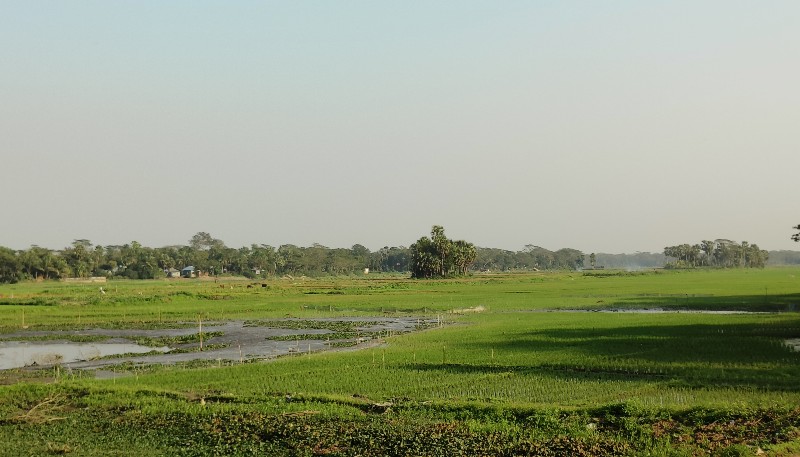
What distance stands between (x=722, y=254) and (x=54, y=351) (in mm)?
183943

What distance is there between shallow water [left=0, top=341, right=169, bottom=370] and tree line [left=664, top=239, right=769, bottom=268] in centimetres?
16625

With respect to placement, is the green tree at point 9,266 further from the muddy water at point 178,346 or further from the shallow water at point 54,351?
the shallow water at point 54,351

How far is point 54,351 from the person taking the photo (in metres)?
25.4

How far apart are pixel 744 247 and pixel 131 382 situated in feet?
610

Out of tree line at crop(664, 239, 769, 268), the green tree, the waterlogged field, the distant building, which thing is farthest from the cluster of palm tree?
tree line at crop(664, 239, 769, 268)

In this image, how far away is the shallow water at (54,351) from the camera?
22.7 meters

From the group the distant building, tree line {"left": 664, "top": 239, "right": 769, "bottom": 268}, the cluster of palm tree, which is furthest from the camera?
tree line {"left": 664, "top": 239, "right": 769, "bottom": 268}

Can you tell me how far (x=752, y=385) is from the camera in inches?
614

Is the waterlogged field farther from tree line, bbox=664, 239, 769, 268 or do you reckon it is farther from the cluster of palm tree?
tree line, bbox=664, 239, 769, 268

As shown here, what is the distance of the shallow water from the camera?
74.5 ft

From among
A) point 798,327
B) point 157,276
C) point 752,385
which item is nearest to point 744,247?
point 157,276

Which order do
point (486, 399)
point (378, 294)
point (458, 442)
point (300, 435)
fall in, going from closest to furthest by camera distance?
point (458, 442) → point (300, 435) → point (486, 399) → point (378, 294)

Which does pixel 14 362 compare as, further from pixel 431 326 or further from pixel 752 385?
Answer: pixel 752 385

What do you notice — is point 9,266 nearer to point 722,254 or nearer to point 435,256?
point 435,256
